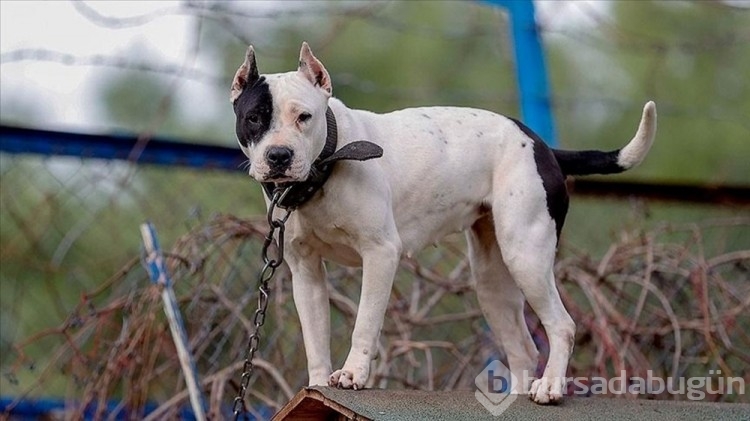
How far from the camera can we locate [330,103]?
272cm

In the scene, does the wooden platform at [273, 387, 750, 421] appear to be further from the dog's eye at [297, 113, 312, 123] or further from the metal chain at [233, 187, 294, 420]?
the dog's eye at [297, 113, 312, 123]

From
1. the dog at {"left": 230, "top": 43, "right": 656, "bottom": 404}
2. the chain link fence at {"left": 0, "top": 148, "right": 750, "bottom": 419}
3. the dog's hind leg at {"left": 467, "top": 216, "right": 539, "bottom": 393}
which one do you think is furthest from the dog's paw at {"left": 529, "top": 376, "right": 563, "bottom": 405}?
the chain link fence at {"left": 0, "top": 148, "right": 750, "bottom": 419}

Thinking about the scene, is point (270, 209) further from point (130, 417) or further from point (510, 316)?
point (130, 417)

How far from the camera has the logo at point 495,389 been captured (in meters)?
2.65

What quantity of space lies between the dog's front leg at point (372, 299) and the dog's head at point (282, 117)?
10.3 inches

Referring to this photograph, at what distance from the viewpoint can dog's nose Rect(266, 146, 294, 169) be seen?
94.9 inches

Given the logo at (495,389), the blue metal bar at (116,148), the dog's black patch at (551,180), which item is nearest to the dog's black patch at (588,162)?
the dog's black patch at (551,180)

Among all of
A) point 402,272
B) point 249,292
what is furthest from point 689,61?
point 249,292

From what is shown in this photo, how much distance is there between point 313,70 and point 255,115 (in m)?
0.18

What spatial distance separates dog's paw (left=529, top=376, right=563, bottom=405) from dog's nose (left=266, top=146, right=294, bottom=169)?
0.78m

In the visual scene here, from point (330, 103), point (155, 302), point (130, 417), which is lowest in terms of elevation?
point (130, 417)

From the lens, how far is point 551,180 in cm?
290

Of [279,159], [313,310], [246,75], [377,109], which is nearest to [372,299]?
[313,310]

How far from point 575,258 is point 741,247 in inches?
72.2
